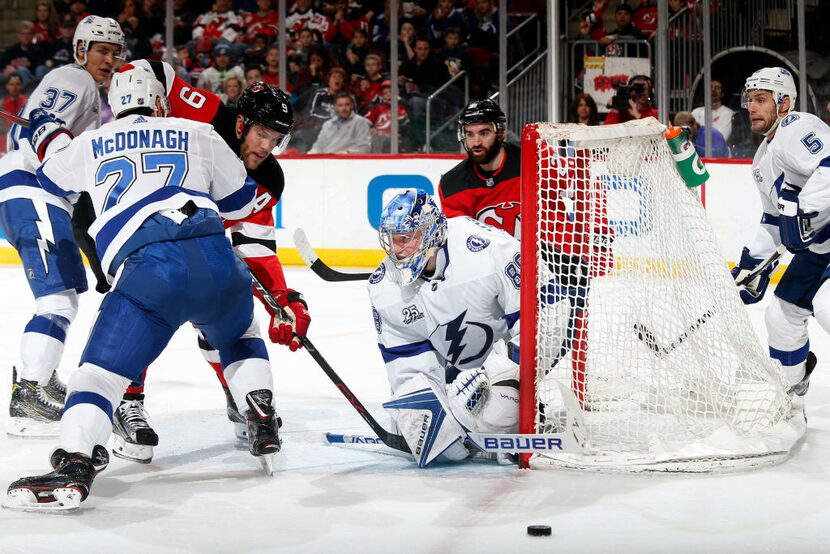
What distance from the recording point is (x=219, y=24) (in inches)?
332

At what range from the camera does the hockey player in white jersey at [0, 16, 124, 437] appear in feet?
11.7

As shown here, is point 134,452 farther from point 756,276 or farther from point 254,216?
point 756,276

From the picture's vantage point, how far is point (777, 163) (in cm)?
379

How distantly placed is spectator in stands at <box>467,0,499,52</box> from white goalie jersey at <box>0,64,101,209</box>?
4.22m

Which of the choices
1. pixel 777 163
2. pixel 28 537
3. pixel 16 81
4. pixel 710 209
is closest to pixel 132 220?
pixel 28 537

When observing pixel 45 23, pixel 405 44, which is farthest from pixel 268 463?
pixel 45 23

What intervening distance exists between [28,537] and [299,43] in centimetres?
592

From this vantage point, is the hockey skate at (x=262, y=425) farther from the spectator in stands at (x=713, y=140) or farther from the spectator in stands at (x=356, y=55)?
the spectator in stands at (x=356, y=55)

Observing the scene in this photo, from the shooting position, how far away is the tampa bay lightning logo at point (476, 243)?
3180 mm

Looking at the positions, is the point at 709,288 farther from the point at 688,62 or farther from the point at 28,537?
the point at 688,62

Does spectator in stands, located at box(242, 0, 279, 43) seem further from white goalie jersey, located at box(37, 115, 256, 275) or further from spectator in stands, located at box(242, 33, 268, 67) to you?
white goalie jersey, located at box(37, 115, 256, 275)

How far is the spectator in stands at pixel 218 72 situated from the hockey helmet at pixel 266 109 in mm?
5095

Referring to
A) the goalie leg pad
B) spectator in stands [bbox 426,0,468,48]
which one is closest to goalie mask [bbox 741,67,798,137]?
the goalie leg pad

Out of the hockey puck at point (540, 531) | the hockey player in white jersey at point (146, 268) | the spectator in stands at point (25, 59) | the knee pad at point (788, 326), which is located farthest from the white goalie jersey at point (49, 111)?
the spectator in stands at point (25, 59)
